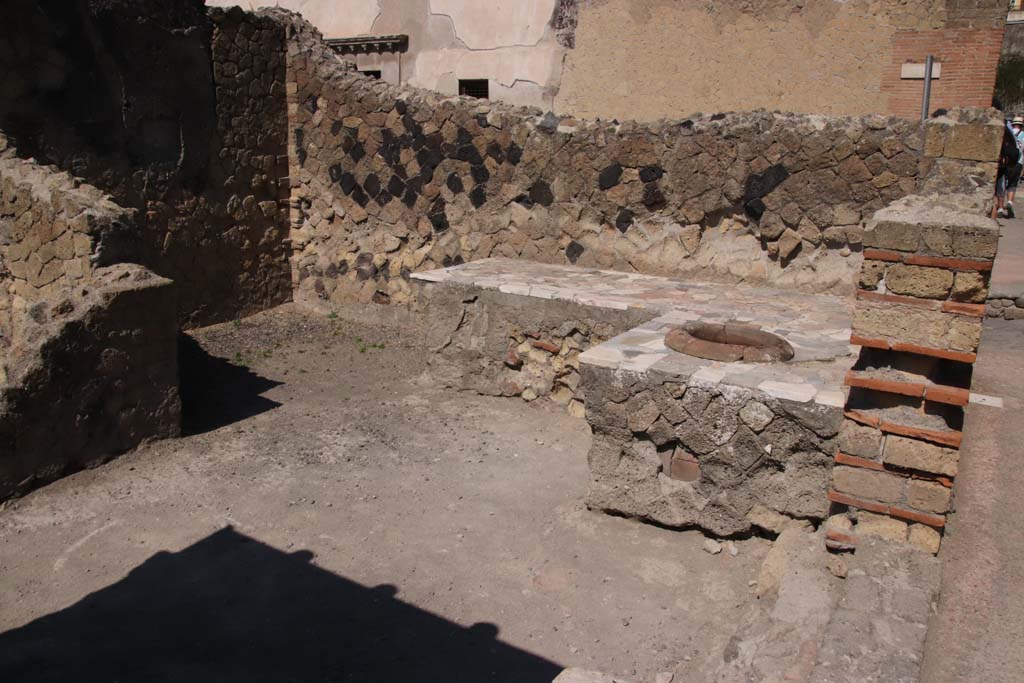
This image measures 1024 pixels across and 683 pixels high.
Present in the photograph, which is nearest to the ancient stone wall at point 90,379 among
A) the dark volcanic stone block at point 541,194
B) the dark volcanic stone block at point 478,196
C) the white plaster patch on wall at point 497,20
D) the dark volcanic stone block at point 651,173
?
the dark volcanic stone block at point 478,196

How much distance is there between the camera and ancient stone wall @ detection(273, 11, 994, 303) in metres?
6.06

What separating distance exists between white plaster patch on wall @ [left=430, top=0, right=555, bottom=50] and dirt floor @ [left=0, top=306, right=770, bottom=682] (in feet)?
22.4

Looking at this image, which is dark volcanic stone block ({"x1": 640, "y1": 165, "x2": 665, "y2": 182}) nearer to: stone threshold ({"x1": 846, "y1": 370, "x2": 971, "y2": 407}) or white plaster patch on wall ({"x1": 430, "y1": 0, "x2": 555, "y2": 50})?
stone threshold ({"x1": 846, "y1": 370, "x2": 971, "y2": 407})

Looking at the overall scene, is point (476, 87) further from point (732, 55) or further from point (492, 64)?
point (732, 55)

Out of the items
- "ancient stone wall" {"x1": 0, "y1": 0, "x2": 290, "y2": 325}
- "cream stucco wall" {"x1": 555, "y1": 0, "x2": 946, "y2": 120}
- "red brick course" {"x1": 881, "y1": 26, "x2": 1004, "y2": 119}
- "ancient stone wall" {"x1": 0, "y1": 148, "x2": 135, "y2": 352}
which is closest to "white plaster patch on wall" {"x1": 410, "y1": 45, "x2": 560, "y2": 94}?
"cream stucco wall" {"x1": 555, "y1": 0, "x2": 946, "y2": 120}

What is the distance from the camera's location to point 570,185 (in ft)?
23.2

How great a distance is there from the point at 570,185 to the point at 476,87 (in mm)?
5364

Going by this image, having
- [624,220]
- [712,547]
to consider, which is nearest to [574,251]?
[624,220]

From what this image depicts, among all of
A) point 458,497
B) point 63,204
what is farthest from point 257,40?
point 458,497

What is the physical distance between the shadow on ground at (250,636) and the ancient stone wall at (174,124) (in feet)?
8.52

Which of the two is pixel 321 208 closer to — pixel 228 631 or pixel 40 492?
pixel 40 492

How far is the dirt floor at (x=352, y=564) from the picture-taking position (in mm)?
3357

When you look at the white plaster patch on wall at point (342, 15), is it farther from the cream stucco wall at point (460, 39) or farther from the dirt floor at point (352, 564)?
the dirt floor at point (352, 564)

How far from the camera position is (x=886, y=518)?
132 inches
